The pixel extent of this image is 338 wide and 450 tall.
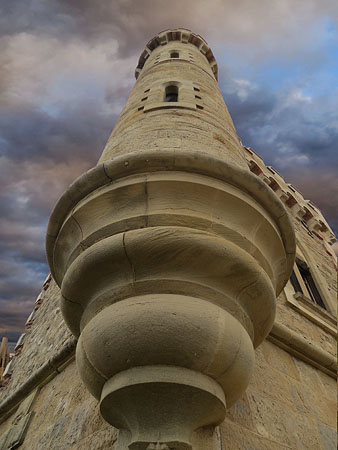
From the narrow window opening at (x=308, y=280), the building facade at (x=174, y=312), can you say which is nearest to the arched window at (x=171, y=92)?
the building facade at (x=174, y=312)

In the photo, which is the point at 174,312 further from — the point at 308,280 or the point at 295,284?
the point at 308,280

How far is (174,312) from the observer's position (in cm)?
162

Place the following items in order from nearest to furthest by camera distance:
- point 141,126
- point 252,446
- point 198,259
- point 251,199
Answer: point 198,259 < point 252,446 < point 251,199 < point 141,126

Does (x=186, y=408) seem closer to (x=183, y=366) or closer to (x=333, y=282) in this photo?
(x=183, y=366)

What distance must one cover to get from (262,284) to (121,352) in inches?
34.5

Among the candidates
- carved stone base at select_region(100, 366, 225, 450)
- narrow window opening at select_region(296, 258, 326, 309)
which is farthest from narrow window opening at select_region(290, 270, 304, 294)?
carved stone base at select_region(100, 366, 225, 450)

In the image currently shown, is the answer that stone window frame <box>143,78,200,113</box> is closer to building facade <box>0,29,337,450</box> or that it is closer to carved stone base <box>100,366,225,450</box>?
building facade <box>0,29,337,450</box>

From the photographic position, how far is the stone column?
156 cm

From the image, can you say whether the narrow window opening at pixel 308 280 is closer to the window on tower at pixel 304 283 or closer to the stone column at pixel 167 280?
the window on tower at pixel 304 283

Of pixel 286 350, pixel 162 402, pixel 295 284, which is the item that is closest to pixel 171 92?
pixel 295 284

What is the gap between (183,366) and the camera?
1.58 meters

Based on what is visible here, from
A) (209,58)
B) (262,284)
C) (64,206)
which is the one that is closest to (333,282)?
(262,284)

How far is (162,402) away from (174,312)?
0.39 meters

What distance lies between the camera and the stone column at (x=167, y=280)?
156 centimetres
